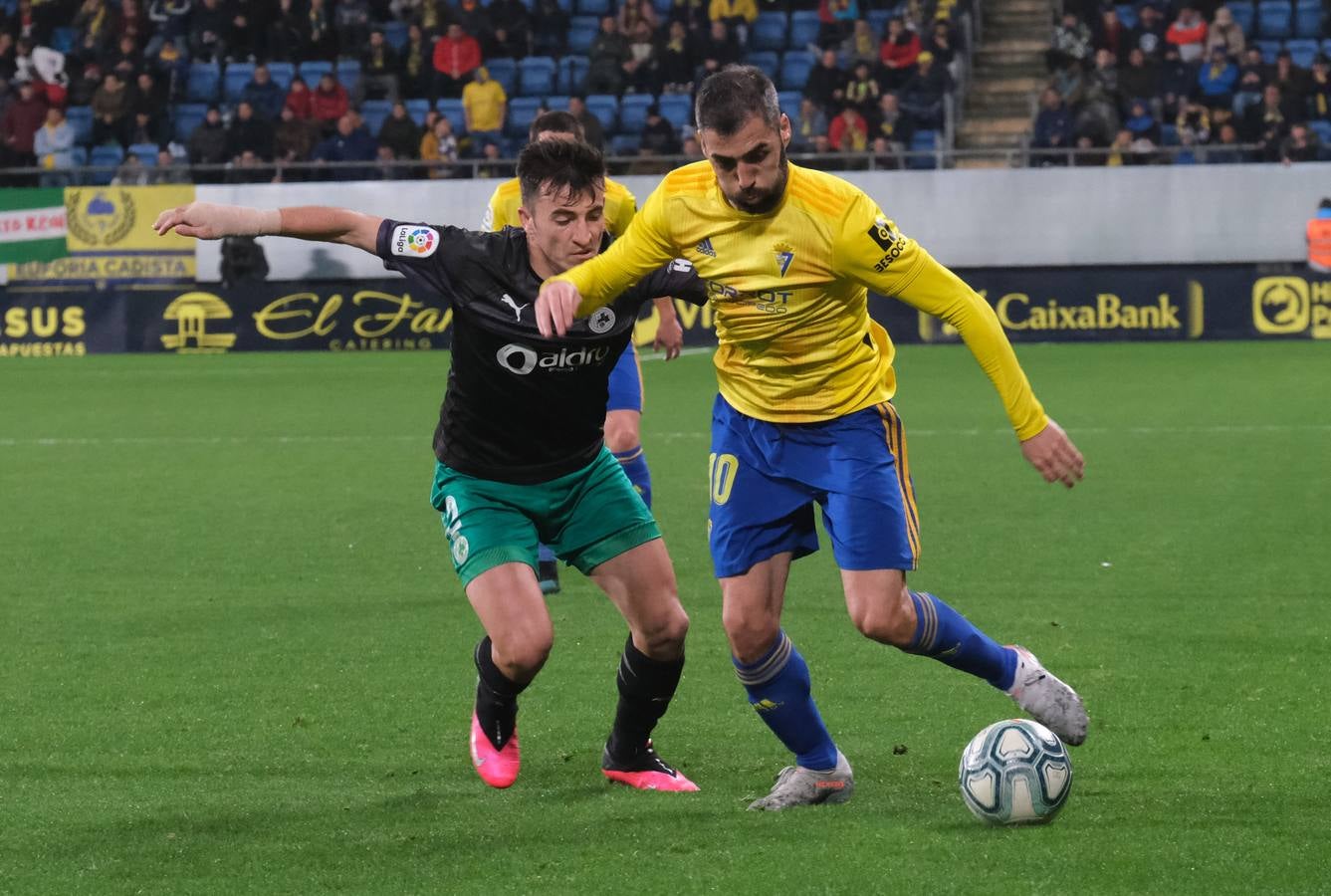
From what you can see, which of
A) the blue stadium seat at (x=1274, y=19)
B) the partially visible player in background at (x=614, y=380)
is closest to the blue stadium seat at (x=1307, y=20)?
the blue stadium seat at (x=1274, y=19)

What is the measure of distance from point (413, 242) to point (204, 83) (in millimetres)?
21100

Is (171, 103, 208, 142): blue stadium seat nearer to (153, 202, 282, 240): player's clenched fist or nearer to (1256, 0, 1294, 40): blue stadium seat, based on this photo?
(1256, 0, 1294, 40): blue stadium seat

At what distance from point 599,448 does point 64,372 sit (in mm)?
16403

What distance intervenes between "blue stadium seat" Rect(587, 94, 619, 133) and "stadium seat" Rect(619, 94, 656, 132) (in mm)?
85

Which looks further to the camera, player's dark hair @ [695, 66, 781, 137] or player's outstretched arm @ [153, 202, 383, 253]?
player's outstretched arm @ [153, 202, 383, 253]

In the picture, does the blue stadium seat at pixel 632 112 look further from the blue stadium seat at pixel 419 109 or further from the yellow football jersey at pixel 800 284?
the yellow football jersey at pixel 800 284

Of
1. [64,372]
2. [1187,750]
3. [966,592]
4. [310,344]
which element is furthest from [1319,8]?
[1187,750]

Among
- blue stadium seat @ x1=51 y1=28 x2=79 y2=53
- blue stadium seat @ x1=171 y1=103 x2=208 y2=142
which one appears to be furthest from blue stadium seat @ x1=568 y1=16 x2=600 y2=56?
blue stadium seat @ x1=51 y1=28 x2=79 y2=53

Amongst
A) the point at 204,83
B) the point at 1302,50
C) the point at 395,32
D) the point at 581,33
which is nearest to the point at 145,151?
the point at 204,83

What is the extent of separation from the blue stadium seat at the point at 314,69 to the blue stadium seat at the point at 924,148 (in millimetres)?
7734

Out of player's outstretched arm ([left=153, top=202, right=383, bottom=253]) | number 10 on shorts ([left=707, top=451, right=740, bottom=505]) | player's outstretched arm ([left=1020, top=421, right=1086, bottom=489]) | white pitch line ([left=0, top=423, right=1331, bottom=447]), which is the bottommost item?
white pitch line ([left=0, top=423, right=1331, bottom=447])

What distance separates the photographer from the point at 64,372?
67.1 feet

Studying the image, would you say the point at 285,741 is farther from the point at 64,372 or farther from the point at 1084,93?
the point at 1084,93

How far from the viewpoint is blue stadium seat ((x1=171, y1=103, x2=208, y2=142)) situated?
24594mm
